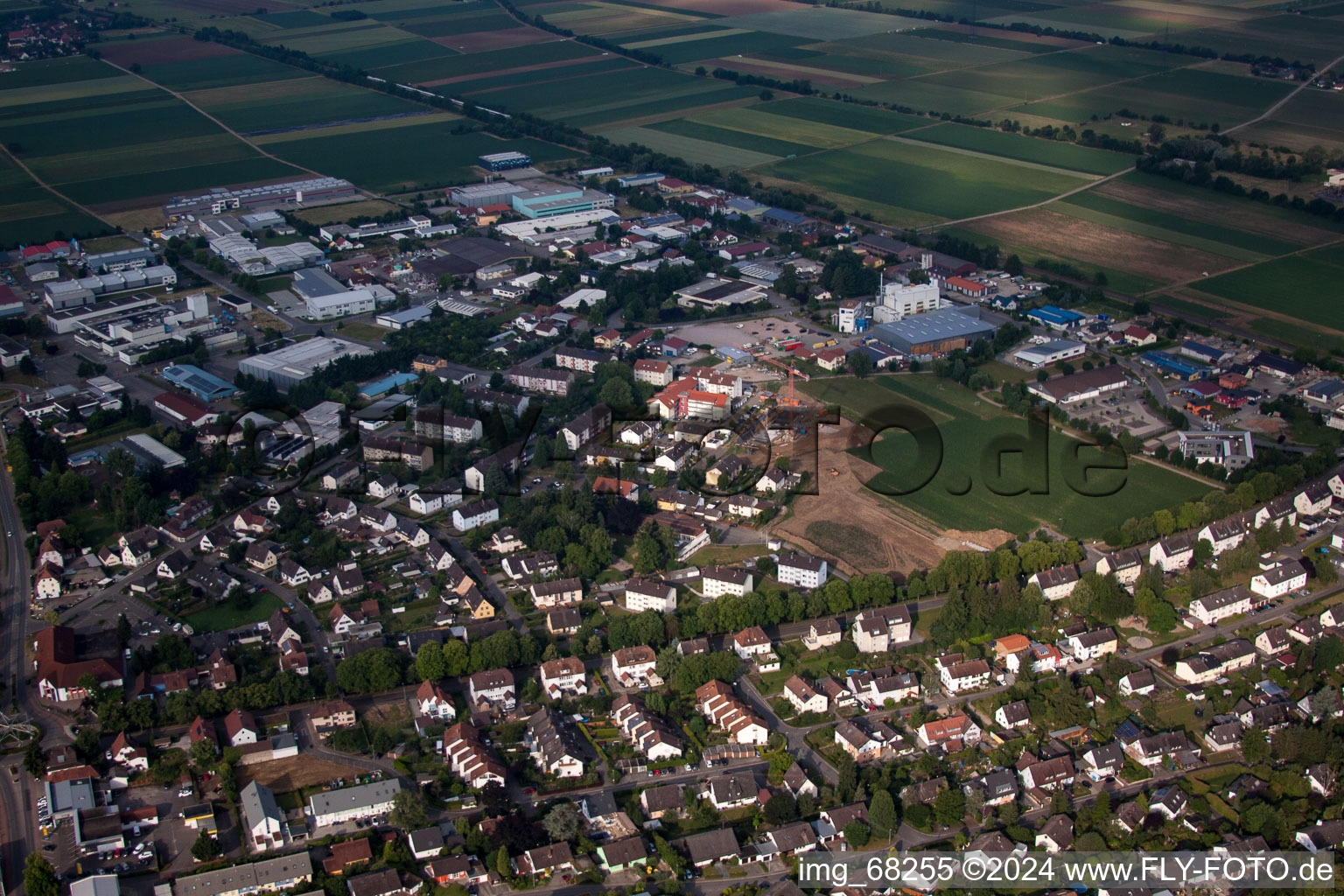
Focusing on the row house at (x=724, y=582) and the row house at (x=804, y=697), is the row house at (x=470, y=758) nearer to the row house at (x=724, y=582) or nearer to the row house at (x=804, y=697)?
the row house at (x=804, y=697)

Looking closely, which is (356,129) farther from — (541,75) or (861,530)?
(861,530)

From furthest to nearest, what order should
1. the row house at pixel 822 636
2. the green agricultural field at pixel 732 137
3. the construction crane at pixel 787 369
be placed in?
1. the green agricultural field at pixel 732 137
2. the construction crane at pixel 787 369
3. the row house at pixel 822 636

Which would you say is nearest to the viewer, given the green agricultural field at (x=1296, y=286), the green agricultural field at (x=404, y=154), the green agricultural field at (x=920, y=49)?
the green agricultural field at (x=1296, y=286)

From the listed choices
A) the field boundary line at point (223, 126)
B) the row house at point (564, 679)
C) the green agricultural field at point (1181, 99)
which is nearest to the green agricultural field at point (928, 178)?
the green agricultural field at point (1181, 99)

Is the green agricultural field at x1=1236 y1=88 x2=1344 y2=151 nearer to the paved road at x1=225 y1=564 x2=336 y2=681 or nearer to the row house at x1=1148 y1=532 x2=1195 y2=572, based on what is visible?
the row house at x1=1148 y1=532 x2=1195 y2=572

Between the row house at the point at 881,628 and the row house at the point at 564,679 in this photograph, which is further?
the row house at the point at 881,628

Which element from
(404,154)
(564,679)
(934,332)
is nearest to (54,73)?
(404,154)

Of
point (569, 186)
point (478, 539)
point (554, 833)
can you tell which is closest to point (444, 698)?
point (554, 833)

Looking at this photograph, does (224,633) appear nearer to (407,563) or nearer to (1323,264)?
(407,563)
